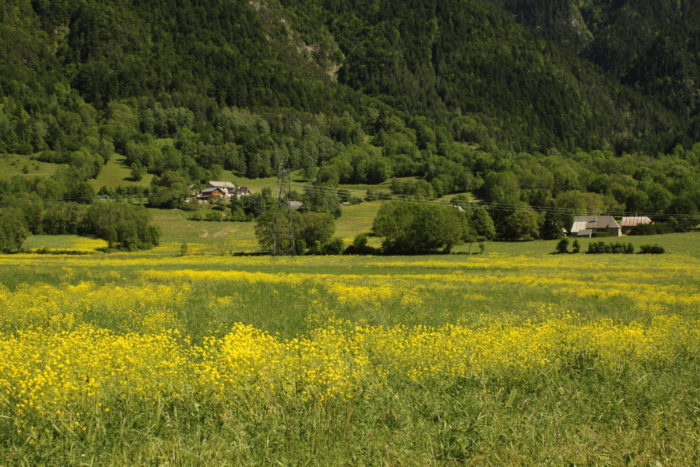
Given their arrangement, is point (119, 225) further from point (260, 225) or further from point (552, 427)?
point (552, 427)

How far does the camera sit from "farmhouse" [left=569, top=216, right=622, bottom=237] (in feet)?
308

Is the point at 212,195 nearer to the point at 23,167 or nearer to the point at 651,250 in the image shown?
the point at 23,167

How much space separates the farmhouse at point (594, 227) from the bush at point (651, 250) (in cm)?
2975

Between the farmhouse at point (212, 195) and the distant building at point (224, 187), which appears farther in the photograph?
the distant building at point (224, 187)

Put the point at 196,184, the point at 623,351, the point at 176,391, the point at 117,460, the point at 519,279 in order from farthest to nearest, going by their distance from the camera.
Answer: the point at 196,184 < the point at 519,279 < the point at 623,351 < the point at 176,391 < the point at 117,460

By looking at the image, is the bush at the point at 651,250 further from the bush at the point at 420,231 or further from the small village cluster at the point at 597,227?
the small village cluster at the point at 597,227

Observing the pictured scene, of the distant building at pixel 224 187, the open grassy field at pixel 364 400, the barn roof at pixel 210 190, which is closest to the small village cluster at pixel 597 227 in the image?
the distant building at pixel 224 187

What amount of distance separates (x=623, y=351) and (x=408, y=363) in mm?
4697

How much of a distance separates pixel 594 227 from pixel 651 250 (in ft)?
112

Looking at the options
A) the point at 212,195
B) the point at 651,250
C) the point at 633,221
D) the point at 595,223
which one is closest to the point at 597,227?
the point at 595,223

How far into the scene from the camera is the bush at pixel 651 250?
61.9 m

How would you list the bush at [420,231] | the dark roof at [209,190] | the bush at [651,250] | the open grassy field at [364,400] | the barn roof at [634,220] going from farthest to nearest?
the dark roof at [209,190] < the barn roof at [634,220] < the bush at [420,231] < the bush at [651,250] < the open grassy field at [364,400]

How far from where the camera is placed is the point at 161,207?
122 meters

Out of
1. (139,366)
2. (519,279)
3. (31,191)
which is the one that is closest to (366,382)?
(139,366)
